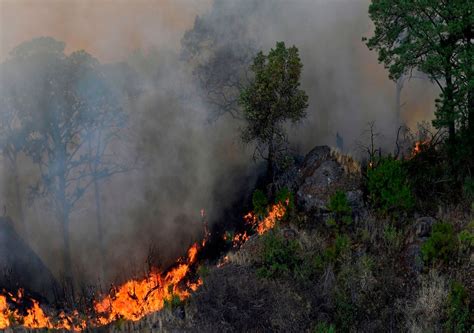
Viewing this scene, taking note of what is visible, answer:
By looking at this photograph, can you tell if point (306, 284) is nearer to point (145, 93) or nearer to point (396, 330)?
point (396, 330)

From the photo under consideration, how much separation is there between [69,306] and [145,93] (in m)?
11.5

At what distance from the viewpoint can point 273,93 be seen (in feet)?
52.0

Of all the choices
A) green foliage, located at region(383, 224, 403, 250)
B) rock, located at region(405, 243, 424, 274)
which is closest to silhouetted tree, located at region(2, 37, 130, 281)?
green foliage, located at region(383, 224, 403, 250)

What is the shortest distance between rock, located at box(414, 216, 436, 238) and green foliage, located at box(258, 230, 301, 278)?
10.7 ft

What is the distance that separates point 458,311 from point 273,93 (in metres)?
9.28

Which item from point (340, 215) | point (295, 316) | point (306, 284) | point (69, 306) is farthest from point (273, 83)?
point (69, 306)

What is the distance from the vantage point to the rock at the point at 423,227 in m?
12.0

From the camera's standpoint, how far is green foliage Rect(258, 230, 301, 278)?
1160cm

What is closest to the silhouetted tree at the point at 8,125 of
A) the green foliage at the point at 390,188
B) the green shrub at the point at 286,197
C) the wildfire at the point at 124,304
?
the wildfire at the point at 124,304

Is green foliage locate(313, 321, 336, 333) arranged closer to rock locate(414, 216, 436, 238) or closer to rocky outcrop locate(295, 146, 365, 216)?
rock locate(414, 216, 436, 238)

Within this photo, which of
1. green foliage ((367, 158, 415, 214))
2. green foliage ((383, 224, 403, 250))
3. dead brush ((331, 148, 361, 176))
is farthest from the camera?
dead brush ((331, 148, 361, 176))

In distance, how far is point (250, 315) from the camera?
1029 centimetres

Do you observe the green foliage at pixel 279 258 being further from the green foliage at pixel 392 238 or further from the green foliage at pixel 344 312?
the green foliage at pixel 392 238

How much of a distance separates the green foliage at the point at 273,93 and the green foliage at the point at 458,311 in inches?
326
